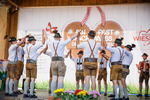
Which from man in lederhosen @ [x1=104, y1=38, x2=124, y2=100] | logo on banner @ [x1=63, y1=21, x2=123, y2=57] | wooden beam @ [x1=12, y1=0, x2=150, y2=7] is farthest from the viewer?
wooden beam @ [x1=12, y1=0, x2=150, y2=7]

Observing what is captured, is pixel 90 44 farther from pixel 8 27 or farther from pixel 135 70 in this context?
pixel 8 27

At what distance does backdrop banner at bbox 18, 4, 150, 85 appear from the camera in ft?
31.3

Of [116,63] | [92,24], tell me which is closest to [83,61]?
[116,63]

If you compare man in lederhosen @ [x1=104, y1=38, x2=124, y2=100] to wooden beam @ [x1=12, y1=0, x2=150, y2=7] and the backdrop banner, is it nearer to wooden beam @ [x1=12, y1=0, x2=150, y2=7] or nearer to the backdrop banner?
the backdrop banner

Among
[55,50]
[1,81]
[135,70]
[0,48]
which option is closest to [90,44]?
[55,50]

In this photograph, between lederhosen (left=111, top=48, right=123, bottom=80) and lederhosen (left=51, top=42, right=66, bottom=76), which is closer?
lederhosen (left=51, top=42, right=66, bottom=76)

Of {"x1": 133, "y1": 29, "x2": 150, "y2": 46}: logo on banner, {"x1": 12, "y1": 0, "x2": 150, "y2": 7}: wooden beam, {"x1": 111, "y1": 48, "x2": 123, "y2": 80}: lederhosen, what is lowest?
{"x1": 111, "y1": 48, "x2": 123, "y2": 80}: lederhosen

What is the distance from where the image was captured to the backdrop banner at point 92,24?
9.54 metres

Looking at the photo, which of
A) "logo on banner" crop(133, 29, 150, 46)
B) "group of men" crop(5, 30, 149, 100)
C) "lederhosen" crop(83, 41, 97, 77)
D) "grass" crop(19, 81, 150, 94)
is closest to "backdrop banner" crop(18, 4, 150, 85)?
"logo on banner" crop(133, 29, 150, 46)

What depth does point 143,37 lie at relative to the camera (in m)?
9.50

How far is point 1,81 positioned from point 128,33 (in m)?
6.14

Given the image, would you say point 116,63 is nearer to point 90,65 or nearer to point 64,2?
point 90,65

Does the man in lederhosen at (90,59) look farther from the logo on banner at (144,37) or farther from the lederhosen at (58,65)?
the logo on banner at (144,37)

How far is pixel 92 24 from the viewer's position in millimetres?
10102
